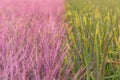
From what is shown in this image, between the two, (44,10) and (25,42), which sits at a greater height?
(25,42)

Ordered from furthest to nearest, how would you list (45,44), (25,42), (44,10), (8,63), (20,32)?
(44,10)
(20,32)
(25,42)
(45,44)
(8,63)

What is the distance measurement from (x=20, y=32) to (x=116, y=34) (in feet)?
1.68

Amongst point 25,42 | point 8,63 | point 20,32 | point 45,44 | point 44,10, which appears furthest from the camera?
point 44,10

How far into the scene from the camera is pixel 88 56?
1.29 meters

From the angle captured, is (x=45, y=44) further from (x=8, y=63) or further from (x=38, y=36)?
(x=38, y=36)

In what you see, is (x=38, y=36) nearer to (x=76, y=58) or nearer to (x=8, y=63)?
(x=76, y=58)

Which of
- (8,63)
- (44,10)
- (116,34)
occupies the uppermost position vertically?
(8,63)

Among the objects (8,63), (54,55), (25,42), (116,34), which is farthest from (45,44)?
(116,34)

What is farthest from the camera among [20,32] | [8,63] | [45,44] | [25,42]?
[20,32]

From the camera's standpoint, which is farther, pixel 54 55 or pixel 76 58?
pixel 76 58

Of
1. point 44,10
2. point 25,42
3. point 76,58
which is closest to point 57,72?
point 76,58

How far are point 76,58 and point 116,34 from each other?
391 millimetres

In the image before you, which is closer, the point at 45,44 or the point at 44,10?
the point at 45,44

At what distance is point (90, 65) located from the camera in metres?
1.15
